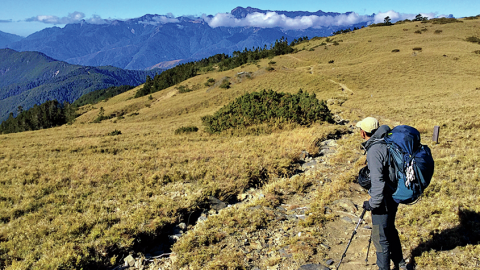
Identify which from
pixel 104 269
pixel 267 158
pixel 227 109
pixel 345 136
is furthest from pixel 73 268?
pixel 227 109

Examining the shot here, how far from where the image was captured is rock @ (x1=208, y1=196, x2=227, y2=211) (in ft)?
23.7

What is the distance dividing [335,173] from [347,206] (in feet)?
8.10

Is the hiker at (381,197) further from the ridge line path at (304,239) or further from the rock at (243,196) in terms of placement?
the rock at (243,196)

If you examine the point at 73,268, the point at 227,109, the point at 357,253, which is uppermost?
the point at 227,109

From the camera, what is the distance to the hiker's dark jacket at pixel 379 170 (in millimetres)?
3814

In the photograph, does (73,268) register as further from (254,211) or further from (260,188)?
(260,188)

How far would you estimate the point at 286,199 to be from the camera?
7.52 meters

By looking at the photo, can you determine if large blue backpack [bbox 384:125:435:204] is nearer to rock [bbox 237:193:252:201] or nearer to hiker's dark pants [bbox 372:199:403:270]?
hiker's dark pants [bbox 372:199:403:270]

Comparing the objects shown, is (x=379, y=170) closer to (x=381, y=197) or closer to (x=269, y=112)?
(x=381, y=197)

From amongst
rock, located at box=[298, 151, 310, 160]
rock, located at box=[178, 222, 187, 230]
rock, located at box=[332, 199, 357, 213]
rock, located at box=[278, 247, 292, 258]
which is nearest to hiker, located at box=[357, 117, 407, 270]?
rock, located at box=[278, 247, 292, 258]

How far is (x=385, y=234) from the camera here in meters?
4.07

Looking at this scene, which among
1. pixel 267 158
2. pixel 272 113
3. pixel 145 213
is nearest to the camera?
pixel 145 213

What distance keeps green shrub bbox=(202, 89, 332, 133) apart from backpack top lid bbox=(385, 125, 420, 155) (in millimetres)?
13209

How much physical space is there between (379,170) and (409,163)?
0.40 meters
